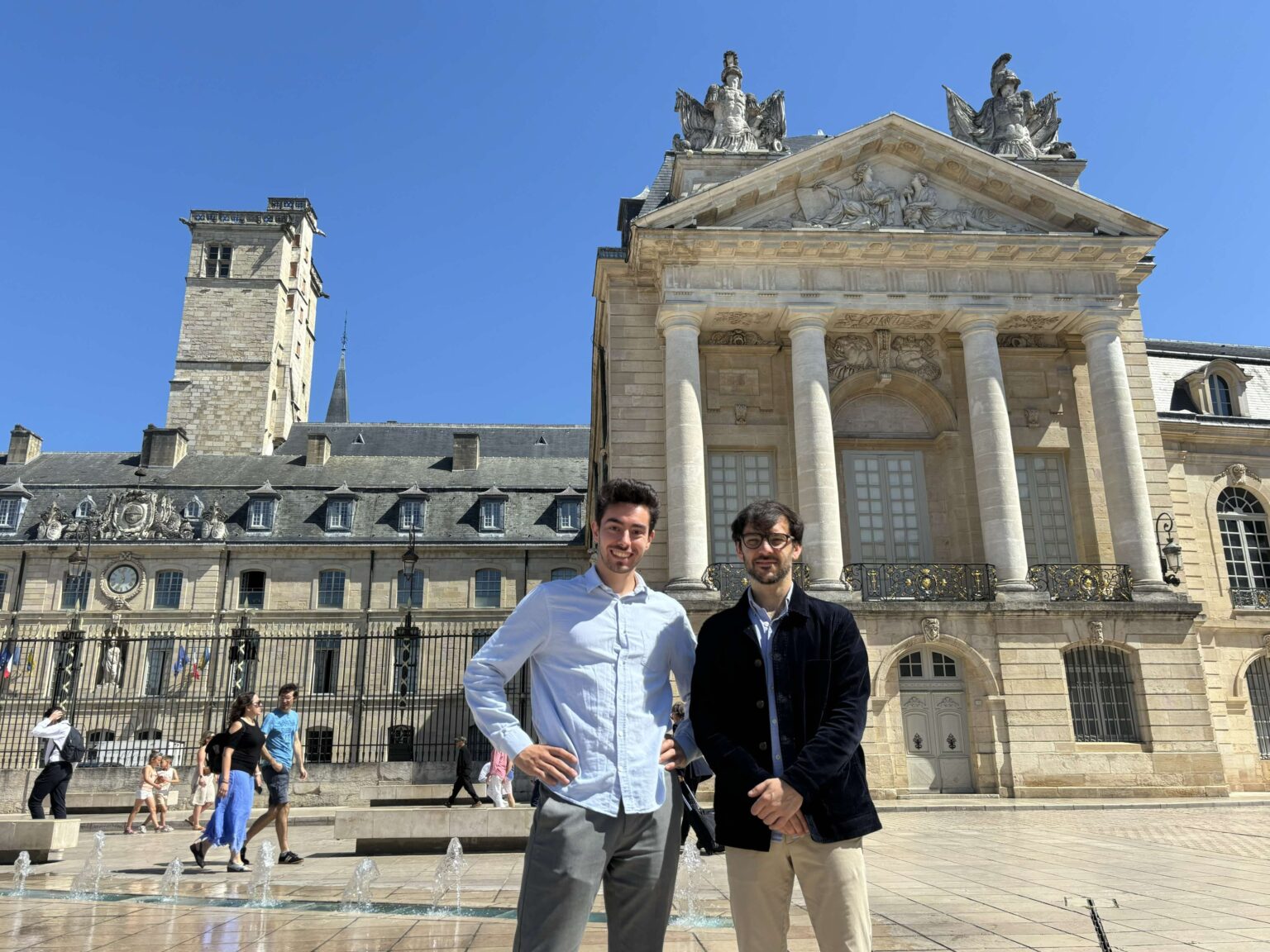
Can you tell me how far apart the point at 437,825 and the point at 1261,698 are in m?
20.4

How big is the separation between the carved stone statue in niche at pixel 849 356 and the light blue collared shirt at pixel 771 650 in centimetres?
1878

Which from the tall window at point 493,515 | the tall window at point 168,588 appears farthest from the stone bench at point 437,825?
the tall window at point 168,588

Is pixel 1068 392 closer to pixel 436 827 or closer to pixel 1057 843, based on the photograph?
pixel 1057 843

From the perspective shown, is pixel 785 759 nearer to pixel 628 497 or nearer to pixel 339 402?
pixel 628 497

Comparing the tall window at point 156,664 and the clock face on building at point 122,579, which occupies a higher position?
the clock face on building at point 122,579

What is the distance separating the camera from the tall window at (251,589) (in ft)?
121

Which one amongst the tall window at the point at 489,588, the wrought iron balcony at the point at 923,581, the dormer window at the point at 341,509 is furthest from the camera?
the dormer window at the point at 341,509

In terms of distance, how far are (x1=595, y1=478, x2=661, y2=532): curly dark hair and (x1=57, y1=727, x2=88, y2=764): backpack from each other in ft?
41.5

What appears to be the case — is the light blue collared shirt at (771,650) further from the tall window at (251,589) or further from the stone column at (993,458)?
the tall window at (251,589)

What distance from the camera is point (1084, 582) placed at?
63.6 feet

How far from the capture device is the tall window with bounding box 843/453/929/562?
2095 cm

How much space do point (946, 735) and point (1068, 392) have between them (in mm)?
8654

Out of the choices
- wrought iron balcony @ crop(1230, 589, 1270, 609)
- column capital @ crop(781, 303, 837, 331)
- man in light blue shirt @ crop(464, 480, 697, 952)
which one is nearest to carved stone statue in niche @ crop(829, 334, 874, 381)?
column capital @ crop(781, 303, 837, 331)

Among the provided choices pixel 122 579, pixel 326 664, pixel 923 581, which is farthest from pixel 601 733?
pixel 122 579
